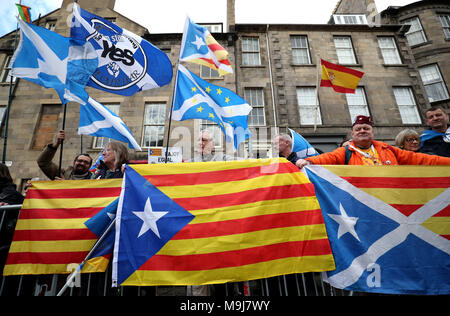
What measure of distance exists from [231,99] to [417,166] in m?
3.54

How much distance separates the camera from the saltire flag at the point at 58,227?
244cm

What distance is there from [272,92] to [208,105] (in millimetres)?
8386

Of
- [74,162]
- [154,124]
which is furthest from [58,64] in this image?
[154,124]

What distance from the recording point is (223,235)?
233cm

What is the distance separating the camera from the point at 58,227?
2602 millimetres

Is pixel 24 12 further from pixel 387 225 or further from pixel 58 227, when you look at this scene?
pixel 387 225

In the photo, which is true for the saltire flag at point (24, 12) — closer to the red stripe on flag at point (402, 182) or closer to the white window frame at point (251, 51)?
the red stripe on flag at point (402, 182)

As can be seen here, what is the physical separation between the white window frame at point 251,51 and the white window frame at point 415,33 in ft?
34.1

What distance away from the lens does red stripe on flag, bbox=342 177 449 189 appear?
2.49m

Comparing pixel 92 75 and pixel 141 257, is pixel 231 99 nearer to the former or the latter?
pixel 92 75

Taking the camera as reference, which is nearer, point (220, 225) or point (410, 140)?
point (220, 225)

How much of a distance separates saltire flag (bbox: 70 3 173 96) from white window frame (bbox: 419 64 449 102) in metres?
16.7

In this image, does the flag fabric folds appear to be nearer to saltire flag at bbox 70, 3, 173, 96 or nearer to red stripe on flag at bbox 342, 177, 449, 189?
saltire flag at bbox 70, 3, 173, 96
